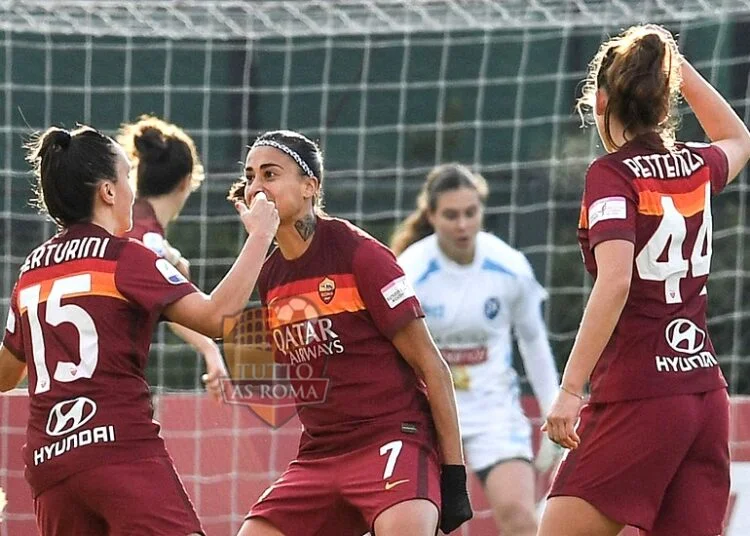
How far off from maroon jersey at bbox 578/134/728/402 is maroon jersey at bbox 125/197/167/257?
7.30 feet

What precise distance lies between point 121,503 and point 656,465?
4.68 feet

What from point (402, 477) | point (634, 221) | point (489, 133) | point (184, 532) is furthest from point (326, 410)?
point (489, 133)

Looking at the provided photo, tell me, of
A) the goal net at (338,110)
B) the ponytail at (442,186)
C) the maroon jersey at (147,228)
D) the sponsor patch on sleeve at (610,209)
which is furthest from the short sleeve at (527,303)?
the sponsor patch on sleeve at (610,209)

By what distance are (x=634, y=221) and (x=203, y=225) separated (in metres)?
5.45

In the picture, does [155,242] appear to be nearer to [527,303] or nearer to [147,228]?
[147,228]

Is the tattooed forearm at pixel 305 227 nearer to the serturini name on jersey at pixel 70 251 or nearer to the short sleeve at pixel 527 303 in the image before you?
the serturini name on jersey at pixel 70 251

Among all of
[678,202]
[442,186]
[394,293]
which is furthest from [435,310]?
[678,202]

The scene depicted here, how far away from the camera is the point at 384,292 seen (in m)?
4.38

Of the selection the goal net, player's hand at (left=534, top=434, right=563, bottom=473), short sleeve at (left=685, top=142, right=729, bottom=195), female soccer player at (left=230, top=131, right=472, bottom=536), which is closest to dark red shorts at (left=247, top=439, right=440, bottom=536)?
female soccer player at (left=230, top=131, right=472, bottom=536)

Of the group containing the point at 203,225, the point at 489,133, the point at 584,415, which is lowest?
the point at 584,415

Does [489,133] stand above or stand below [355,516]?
above

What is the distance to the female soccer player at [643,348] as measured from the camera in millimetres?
4066

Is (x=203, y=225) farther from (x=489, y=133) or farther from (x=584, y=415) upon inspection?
(x=584, y=415)

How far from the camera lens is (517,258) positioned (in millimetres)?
7234
